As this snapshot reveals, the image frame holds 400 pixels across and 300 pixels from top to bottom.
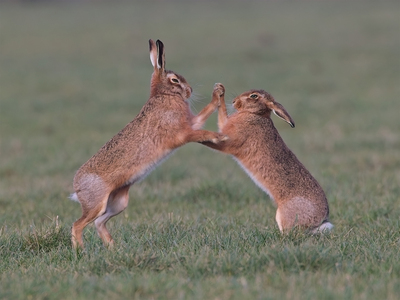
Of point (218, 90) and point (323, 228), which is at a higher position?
point (218, 90)

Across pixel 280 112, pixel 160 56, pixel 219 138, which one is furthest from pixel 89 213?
pixel 280 112

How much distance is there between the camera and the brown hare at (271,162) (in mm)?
5867

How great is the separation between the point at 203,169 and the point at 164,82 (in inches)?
170

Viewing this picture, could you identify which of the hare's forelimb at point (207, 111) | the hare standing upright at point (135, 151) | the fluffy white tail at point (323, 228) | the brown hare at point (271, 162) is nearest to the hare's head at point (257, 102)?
the brown hare at point (271, 162)

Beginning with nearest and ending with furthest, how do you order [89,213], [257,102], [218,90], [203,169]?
[89,213] → [218,90] → [257,102] → [203,169]

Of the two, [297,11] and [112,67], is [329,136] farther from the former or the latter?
[297,11]

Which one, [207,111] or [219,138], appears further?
[207,111]

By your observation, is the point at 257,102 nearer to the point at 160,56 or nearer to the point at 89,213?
the point at 160,56

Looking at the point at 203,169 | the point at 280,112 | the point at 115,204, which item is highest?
the point at 280,112

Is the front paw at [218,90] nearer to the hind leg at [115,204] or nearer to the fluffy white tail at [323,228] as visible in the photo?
the hind leg at [115,204]

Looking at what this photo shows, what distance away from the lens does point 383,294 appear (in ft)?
13.0

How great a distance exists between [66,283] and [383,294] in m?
1.96

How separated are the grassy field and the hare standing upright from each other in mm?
247

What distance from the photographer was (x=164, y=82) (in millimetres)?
6184
